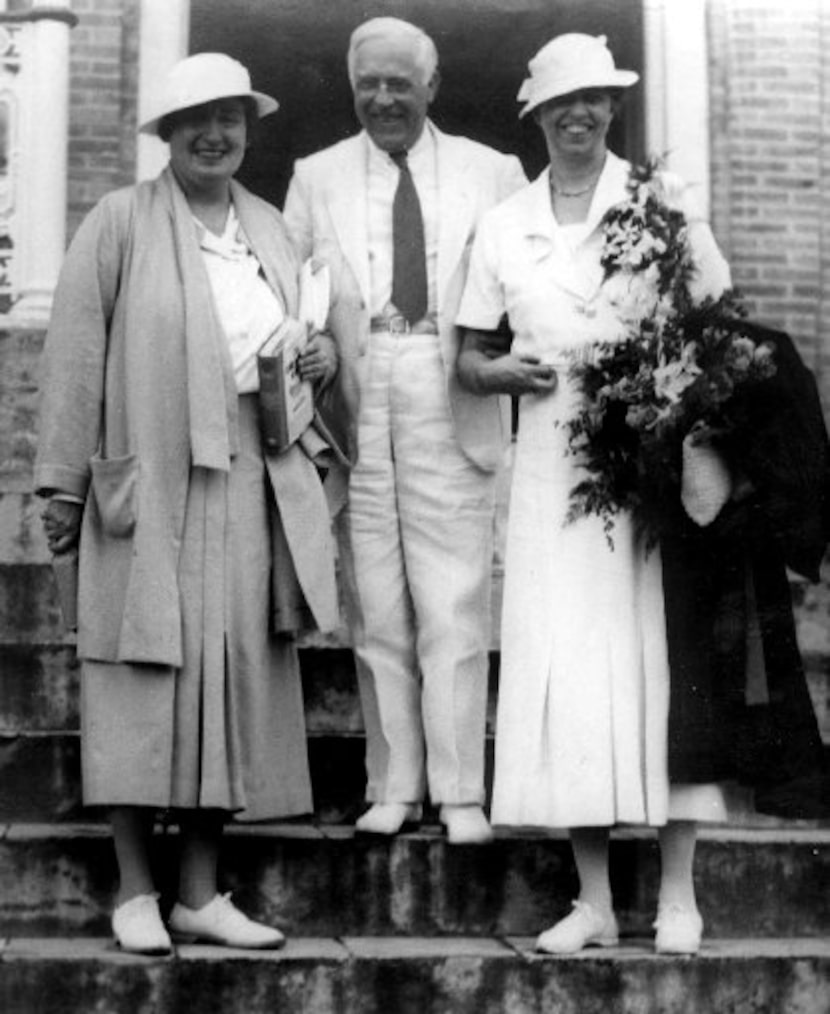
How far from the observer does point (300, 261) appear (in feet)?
16.3

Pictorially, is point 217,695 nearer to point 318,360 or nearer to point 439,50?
point 318,360

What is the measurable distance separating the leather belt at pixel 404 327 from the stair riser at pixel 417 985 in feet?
5.10

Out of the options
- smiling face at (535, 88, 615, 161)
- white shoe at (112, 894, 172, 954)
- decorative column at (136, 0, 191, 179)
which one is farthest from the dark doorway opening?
white shoe at (112, 894, 172, 954)

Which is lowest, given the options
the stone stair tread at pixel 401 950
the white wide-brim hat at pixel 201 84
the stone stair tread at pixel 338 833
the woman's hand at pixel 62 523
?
the stone stair tread at pixel 401 950

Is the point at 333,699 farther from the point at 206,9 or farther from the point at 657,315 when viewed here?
the point at 206,9

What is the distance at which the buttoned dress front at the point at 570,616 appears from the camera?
4523 mm

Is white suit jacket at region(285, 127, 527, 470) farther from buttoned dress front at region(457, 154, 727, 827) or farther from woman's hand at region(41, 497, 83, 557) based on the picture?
woman's hand at region(41, 497, 83, 557)

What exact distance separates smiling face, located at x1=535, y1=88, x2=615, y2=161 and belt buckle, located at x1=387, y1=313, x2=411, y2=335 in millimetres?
598

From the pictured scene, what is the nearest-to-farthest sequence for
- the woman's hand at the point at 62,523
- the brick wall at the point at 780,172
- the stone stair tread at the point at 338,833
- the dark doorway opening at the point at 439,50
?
1. the woman's hand at the point at 62,523
2. the stone stair tread at the point at 338,833
3. the brick wall at the point at 780,172
4. the dark doorway opening at the point at 439,50

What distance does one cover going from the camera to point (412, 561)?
16.6ft

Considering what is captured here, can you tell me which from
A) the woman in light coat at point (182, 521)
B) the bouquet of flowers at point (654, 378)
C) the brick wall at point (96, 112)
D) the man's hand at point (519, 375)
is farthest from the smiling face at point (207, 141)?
the brick wall at point (96, 112)

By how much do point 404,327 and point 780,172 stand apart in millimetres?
4017

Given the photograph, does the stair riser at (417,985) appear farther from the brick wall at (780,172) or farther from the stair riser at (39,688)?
the brick wall at (780,172)

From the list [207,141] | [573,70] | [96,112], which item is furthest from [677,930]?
[96,112]
